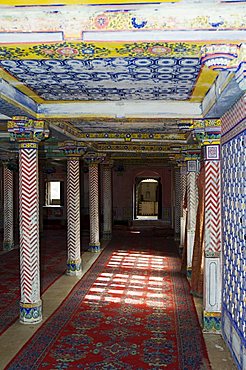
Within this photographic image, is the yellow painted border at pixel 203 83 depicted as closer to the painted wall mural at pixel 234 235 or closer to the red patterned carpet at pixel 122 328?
the painted wall mural at pixel 234 235

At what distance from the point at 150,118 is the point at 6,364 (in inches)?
156

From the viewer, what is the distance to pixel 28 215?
7504 millimetres

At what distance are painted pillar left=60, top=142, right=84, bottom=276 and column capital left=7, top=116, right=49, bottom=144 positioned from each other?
12.8ft

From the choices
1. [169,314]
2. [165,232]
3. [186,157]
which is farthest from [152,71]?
[165,232]

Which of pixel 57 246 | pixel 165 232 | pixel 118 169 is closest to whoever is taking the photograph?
pixel 57 246

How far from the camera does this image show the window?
1032 inches

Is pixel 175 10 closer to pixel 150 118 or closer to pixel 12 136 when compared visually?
pixel 150 118

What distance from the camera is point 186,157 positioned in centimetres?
1160

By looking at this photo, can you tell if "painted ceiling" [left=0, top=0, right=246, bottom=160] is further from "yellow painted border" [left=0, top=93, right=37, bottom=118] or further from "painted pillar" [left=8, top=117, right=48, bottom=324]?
"painted pillar" [left=8, top=117, right=48, bottom=324]

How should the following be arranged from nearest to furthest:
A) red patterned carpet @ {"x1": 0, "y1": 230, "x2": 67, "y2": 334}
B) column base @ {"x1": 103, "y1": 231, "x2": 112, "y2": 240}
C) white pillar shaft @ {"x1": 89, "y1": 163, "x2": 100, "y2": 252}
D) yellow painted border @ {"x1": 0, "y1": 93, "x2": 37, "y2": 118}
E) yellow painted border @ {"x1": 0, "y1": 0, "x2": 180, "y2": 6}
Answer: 1. yellow painted border @ {"x1": 0, "y1": 0, "x2": 180, "y2": 6}
2. yellow painted border @ {"x1": 0, "y1": 93, "x2": 37, "y2": 118}
3. red patterned carpet @ {"x1": 0, "y1": 230, "x2": 67, "y2": 334}
4. white pillar shaft @ {"x1": 89, "y1": 163, "x2": 100, "y2": 252}
5. column base @ {"x1": 103, "y1": 231, "x2": 112, "y2": 240}

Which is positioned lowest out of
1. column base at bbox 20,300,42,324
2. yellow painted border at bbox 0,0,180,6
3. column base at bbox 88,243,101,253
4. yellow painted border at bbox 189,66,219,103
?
column base at bbox 20,300,42,324

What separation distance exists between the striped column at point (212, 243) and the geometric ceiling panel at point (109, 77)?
46.7 inches

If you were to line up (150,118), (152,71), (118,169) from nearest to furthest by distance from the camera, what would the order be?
(152,71)
(150,118)
(118,169)

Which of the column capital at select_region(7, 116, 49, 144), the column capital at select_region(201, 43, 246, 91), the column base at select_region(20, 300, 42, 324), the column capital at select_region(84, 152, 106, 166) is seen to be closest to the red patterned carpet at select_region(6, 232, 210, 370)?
the column base at select_region(20, 300, 42, 324)
